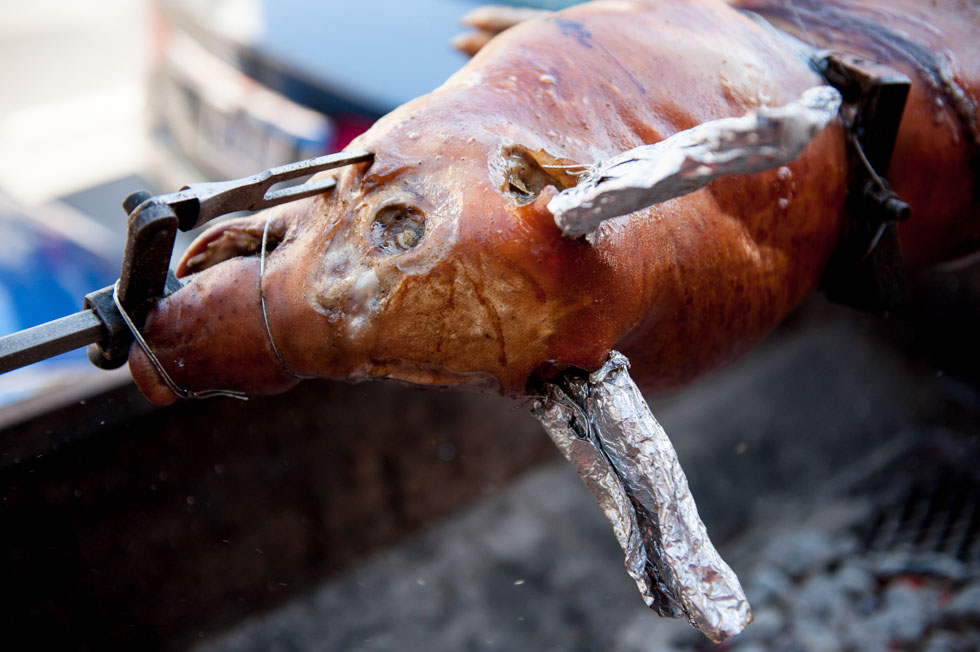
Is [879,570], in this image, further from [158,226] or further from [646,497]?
[158,226]

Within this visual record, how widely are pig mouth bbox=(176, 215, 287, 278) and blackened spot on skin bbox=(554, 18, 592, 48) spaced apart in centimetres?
63

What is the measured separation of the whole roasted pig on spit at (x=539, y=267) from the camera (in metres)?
1.12

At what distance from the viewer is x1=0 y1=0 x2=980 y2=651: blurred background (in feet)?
6.81

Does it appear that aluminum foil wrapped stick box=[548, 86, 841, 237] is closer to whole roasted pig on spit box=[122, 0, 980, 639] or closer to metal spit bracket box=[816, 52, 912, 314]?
whole roasted pig on spit box=[122, 0, 980, 639]

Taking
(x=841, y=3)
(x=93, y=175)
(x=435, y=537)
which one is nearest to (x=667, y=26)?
(x=841, y=3)

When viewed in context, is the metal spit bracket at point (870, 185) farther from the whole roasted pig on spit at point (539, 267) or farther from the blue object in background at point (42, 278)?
the blue object in background at point (42, 278)

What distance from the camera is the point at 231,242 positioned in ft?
4.24

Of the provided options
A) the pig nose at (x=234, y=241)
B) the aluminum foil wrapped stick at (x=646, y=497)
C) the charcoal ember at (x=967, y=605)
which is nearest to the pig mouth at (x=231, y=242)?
the pig nose at (x=234, y=241)

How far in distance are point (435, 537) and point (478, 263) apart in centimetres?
191

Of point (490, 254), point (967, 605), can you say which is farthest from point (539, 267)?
point (967, 605)

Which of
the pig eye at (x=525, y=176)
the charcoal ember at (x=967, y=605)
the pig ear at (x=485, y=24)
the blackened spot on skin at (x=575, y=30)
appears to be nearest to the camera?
the pig eye at (x=525, y=176)

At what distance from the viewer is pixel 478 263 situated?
3.66 feet

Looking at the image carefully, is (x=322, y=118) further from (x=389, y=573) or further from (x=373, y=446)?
(x=389, y=573)

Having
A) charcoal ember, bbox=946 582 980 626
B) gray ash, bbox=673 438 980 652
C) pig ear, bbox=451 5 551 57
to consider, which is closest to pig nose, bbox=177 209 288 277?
pig ear, bbox=451 5 551 57
